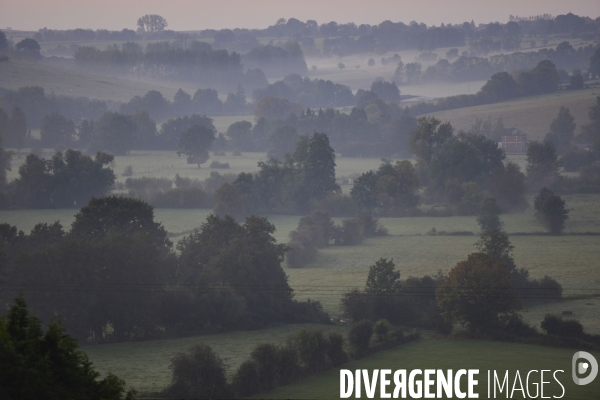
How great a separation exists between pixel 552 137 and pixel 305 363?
92358mm

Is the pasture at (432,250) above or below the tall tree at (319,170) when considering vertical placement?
below

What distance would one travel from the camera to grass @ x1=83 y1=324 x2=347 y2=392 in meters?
29.4

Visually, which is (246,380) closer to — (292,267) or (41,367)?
(41,367)

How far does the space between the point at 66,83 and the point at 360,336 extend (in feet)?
506

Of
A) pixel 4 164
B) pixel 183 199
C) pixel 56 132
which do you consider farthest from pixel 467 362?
pixel 56 132

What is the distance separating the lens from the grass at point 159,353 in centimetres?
2939

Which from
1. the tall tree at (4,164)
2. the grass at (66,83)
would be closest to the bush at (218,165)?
the tall tree at (4,164)

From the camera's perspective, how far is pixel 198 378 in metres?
27.9

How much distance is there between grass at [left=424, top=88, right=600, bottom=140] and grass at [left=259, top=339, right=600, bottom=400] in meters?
89.3

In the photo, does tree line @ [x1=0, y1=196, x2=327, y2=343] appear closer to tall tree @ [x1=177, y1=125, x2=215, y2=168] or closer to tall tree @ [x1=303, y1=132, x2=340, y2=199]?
tall tree @ [x1=303, y1=132, x2=340, y2=199]

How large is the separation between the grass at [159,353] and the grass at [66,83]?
135 m

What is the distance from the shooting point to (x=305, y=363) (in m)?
30.7

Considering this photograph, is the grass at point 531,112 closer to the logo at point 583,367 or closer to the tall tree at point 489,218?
the tall tree at point 489,218

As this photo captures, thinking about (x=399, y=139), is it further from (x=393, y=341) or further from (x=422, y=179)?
(x=393, y=341)
